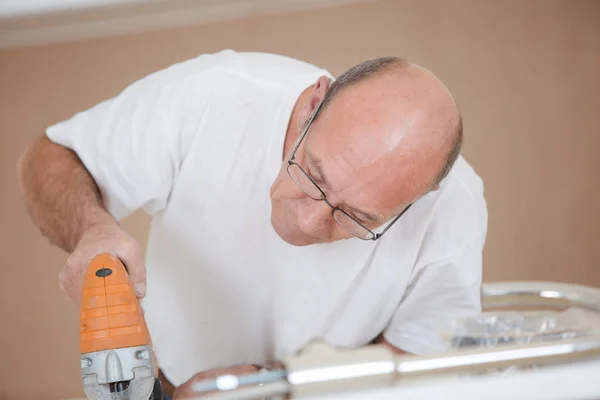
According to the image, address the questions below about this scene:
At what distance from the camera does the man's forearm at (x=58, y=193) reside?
0.86m

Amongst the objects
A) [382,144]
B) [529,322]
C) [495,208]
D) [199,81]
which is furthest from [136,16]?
[529,322]

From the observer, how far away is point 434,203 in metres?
1.00

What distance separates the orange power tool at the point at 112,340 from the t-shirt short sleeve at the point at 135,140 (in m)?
0.26

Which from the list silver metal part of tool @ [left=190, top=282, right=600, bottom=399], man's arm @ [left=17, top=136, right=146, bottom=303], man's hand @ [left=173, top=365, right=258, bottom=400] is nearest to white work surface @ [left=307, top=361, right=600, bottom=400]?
silver metal part of tool @ [left=190, top=282, right=600, bottom=399]

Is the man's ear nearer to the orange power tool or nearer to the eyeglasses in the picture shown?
the eyeglasses

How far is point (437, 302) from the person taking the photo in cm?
105

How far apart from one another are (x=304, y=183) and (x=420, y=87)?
0.59 feet

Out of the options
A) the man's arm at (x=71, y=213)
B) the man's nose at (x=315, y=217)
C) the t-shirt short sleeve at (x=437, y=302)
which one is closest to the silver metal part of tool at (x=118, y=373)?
the man's arm at (x=71, y=213)

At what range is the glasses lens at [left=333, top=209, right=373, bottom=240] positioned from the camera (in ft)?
2.76

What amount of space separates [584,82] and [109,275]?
0.80m

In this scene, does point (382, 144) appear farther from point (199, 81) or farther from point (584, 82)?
point (584, 82)

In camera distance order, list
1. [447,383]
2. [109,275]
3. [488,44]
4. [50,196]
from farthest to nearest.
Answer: [488,44], [50,196], [109,275], [447,383]

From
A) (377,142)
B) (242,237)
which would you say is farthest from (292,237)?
(377,142)

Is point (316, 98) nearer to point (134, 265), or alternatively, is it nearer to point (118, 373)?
point (134, 265)
